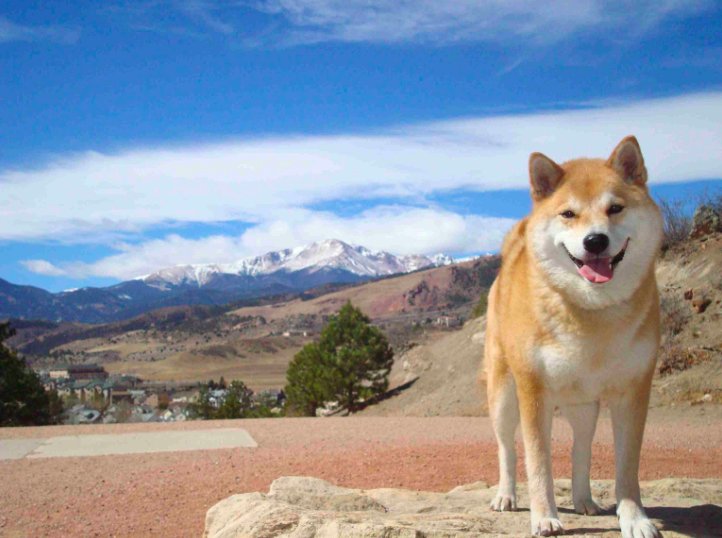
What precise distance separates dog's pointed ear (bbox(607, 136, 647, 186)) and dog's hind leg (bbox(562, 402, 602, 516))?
1729 mm

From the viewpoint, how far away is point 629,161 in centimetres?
465

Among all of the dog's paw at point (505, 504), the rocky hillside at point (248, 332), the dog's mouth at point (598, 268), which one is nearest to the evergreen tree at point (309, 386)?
the dog's paw at point (505, 504)

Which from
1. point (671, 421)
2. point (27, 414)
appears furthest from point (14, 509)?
point (27, 414)

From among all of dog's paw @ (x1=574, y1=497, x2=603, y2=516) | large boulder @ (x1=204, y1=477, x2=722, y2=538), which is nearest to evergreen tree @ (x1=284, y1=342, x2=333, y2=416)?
large boulder @ (x1=204, y1=477, x2=722, y2=538)

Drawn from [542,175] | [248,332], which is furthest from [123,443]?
[248,332]

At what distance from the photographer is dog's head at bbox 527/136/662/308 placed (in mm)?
4320

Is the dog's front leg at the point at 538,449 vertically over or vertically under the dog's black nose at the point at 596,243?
under

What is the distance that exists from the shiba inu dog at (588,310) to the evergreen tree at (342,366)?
70.8 feet

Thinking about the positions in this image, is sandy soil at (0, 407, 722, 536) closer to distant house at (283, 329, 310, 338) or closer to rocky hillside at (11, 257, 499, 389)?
rocky hillside at (11, 257, 499, 389)

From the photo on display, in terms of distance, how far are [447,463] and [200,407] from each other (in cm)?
2149

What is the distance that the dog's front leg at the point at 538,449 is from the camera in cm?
473

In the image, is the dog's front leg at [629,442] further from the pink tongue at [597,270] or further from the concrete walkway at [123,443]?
the concrete walkway at [123,443]

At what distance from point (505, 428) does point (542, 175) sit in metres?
1.92

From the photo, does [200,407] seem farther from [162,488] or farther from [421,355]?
[162,488]
